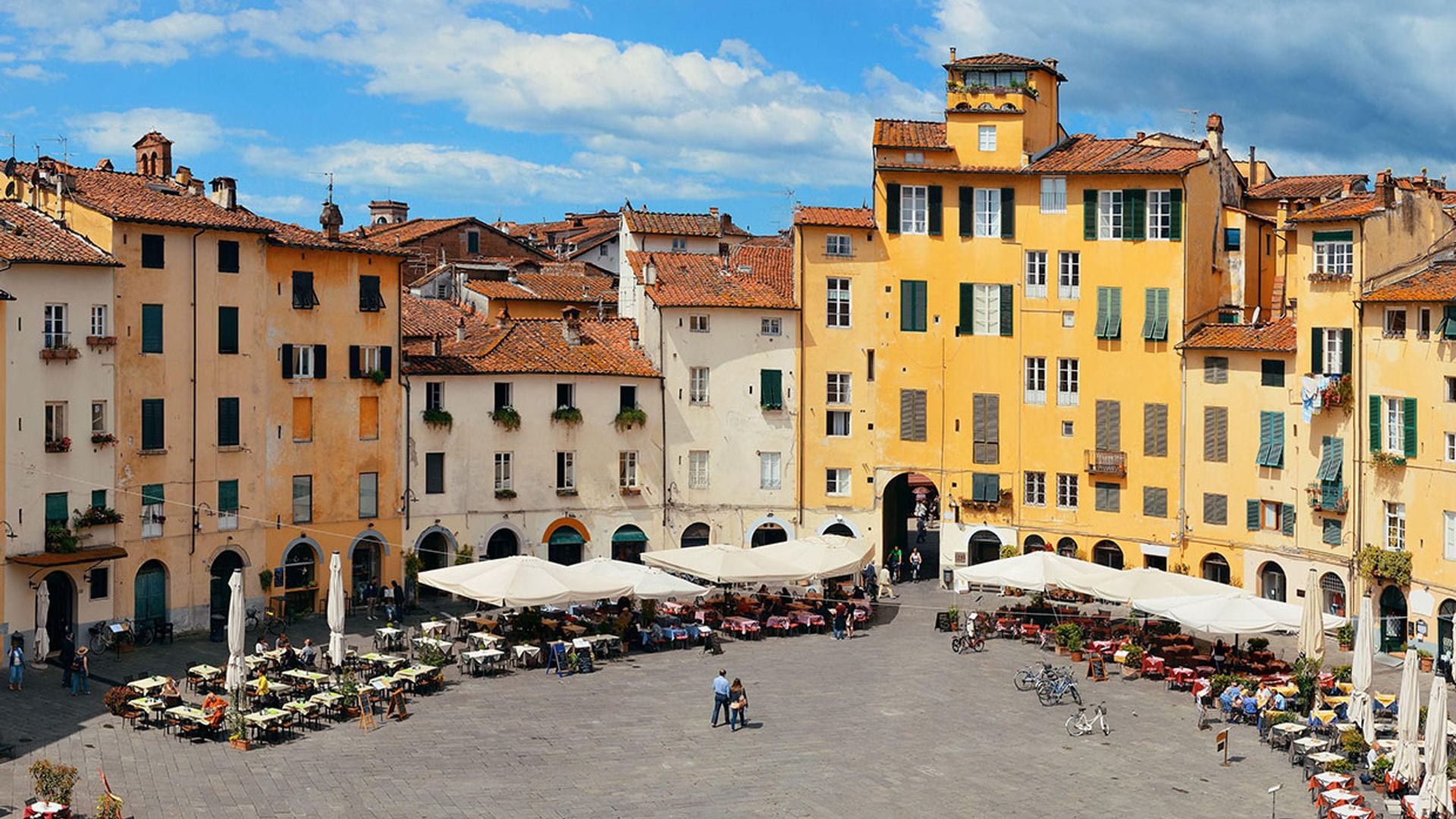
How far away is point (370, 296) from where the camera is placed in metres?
58.1

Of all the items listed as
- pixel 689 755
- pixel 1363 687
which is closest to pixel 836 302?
pixel 689 755

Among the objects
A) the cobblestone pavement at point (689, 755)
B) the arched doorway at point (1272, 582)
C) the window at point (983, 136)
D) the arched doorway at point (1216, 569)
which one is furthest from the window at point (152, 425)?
the arched doorway at point (1272, 582)

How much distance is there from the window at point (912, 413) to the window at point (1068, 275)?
21.4ft

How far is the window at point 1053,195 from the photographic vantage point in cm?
6138

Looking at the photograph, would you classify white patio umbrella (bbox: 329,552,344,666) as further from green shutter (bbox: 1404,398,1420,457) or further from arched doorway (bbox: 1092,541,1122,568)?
green shutter (bbox: 1404,398,1420,457)

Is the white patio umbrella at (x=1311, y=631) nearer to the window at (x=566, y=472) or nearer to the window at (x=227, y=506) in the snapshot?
the window at (x=566, y=472)

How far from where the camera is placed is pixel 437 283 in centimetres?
8125

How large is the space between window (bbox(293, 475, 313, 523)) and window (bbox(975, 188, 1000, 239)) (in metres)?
26.1

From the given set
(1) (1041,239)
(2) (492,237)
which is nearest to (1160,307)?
(1) (1041,239)

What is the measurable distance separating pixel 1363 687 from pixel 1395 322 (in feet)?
54.7

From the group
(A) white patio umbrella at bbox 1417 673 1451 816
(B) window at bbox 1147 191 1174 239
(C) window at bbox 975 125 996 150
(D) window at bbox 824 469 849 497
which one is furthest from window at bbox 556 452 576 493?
(A) white patio umbrella at bbox 1417 673 1451 816

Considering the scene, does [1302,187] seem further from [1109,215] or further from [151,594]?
[151,594]

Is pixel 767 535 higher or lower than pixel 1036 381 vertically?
lower

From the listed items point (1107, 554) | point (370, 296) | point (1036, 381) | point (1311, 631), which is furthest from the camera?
point (1036, 381)
